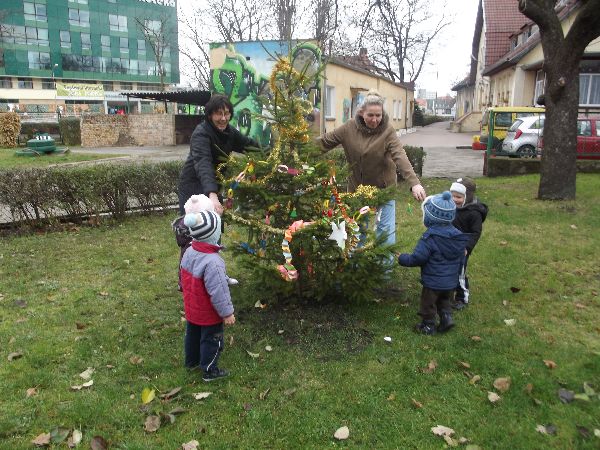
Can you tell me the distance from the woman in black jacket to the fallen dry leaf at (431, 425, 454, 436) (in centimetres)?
224

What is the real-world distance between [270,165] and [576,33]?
8247 millimetres

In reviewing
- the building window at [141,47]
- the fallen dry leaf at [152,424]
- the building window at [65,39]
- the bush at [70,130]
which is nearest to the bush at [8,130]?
the bush at [70,130]

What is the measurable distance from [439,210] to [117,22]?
3707 inches

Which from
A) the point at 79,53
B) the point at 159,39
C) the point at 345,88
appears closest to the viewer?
the point at 345,88

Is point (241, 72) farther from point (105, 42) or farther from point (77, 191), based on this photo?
point (105, 42)

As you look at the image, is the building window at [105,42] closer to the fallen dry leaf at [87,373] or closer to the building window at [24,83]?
the building window at [24,83]

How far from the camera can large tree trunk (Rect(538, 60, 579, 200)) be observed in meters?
9.77

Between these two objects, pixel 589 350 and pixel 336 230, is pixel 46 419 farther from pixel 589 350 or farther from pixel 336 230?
pixel 589 350

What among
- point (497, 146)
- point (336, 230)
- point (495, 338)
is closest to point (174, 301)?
point (336, 230)

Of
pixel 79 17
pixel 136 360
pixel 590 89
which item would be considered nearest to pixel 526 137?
pixel 590 89

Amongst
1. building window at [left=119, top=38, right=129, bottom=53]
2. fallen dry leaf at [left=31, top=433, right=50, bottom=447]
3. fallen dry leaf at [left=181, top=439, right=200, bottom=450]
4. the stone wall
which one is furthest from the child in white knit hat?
building window at [left=119, top=38, right=129, bottom=53]

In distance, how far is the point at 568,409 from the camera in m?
3.14

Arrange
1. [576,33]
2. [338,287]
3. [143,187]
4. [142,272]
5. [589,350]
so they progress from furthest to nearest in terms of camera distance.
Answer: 1. [576,33]
2. [143,187]
3. [142,272]
4. [338,287]
5. [589,350]

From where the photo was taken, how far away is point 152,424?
3.08 metres
